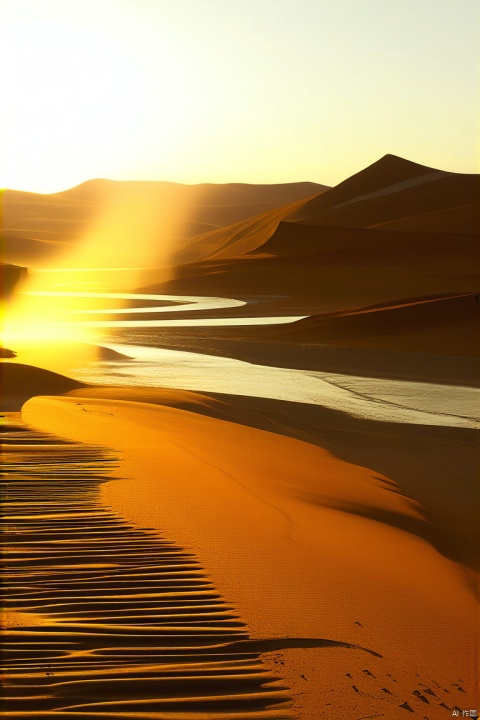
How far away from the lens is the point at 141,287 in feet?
170

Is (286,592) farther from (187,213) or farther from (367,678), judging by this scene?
(187,213)

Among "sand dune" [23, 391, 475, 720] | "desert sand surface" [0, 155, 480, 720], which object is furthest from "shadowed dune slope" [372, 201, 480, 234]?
"sand dune" [23, 391, 475, 720]

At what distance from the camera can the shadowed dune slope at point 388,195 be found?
76.9 metres

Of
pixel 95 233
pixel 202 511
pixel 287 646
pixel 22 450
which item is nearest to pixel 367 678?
pixel 287 646

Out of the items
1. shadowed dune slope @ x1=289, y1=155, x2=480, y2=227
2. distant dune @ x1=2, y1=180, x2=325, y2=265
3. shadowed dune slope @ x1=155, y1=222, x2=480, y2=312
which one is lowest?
shadowed dune slope @ x1=155, y1=222, x2=480, y2=312

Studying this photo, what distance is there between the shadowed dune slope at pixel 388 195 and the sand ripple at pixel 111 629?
70578mm

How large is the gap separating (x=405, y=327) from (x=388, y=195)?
2325 inches

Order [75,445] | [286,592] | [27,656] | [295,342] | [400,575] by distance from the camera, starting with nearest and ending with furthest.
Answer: [27,656] < [286,592] < [400,575] < [75,445] < [295,342]

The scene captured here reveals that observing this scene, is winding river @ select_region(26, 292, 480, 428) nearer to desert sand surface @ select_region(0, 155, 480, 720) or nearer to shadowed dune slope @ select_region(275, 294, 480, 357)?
desert sand surface @ select_region(0, 155, 480, 720)

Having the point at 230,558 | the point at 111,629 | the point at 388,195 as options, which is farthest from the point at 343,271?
the point at 111,629

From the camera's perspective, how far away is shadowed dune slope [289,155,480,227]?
7694 centimetres

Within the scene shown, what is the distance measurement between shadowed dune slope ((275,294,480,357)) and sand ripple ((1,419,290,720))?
705 inches

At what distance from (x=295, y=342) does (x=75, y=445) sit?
1598cm

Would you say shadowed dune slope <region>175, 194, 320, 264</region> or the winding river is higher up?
shadowed dune slope <region>175, 194, 320, 264</region>
